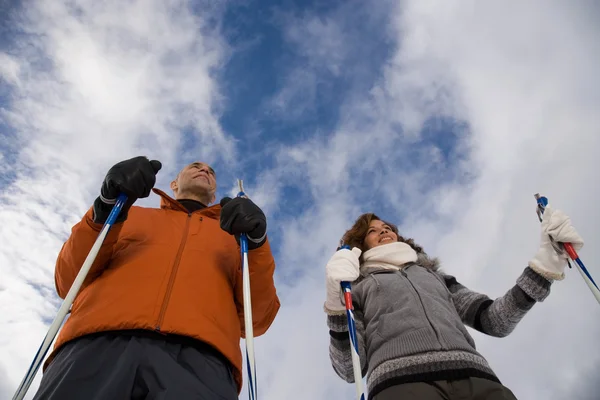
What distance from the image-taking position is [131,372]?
245 cm

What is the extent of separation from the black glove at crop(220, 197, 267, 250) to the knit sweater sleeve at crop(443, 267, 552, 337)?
191cm

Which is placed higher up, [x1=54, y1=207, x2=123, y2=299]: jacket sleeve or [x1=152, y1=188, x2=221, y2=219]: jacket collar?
[x1=152, y1=188, x2=221, y2=219]: jacket collar

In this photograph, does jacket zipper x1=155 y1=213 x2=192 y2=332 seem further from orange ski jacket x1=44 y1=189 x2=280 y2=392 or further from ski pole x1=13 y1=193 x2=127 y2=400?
ski pole x1=13 y1=193 x2=127 y2=400

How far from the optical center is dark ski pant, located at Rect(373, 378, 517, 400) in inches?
101

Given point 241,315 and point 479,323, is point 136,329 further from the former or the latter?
point 479,323

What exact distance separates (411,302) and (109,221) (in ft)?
7.67

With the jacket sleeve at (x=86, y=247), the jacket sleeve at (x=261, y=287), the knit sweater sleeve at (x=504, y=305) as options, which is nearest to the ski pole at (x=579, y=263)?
the knit sweater sleeve at (x=504, y=305)

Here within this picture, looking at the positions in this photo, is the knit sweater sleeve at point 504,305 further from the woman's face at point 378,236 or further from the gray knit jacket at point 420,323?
the woman's face at point 378,236

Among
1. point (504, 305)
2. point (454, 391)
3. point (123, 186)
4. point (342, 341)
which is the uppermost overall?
point (123, 186)

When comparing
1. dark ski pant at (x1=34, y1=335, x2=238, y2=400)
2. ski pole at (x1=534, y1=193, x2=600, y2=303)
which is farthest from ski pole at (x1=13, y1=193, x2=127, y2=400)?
ski pole at (x1=534, y1=193, x2=600, y2=303)

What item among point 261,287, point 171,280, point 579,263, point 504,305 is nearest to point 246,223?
point 261,287

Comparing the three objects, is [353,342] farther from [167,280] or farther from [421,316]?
[167,280]

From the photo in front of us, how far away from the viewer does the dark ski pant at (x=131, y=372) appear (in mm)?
2348

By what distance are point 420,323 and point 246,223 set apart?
148cm
